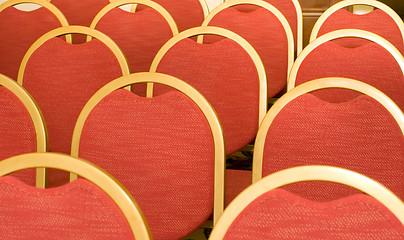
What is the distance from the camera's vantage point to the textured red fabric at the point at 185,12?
8.70 ft

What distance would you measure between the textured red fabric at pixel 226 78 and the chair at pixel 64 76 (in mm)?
196

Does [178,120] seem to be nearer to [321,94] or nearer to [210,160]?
[210,160]

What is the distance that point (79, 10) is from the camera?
267 cm

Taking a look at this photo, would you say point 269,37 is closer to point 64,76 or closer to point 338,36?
point 338,36

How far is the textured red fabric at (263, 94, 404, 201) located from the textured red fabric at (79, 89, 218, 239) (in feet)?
0.50

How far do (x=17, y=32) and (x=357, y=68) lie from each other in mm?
1399

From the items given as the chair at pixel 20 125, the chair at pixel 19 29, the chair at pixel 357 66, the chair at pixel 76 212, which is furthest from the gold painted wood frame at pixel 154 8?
the chair at pixel 76 212

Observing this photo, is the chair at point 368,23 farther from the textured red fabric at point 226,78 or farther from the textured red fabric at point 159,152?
the textured red fabric at point 159,152

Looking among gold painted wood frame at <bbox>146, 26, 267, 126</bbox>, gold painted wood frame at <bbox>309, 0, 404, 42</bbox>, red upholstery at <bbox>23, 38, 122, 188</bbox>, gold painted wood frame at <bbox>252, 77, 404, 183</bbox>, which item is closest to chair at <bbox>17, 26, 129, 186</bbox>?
red upholstery at <bbox>23, 38, 122, 188</bbox>

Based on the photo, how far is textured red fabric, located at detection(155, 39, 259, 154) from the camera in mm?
1649

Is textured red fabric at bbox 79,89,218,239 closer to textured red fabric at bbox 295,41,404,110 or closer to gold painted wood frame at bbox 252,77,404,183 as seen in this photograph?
gold painted wood frame at bbox 252,77,404,183

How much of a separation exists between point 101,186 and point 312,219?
0.92ft

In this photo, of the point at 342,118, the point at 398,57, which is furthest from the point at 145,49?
the point at 342,118

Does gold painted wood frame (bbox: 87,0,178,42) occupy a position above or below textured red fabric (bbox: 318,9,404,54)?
above
